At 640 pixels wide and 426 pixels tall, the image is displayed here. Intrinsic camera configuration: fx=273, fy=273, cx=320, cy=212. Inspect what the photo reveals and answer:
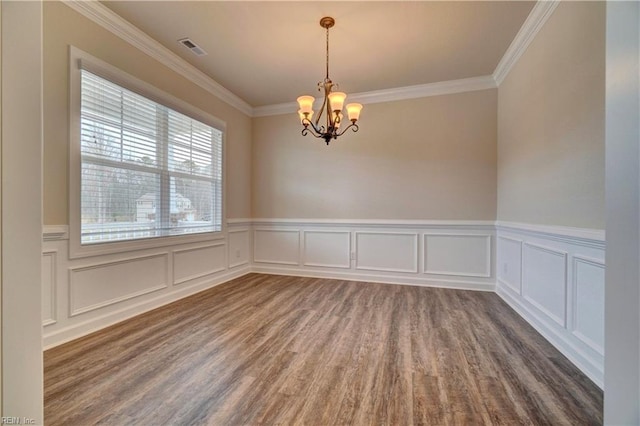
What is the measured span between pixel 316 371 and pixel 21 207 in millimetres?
1749

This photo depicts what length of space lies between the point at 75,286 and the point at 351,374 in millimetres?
2373

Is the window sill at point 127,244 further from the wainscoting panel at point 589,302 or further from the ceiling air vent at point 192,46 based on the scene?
the wainscoting panel at point 589,302

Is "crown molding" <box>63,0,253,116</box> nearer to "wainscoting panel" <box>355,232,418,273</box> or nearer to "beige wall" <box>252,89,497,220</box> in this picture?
"beige wall" <box>252,89,497,220</box>

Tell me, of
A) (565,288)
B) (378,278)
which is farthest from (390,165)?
(565,288)

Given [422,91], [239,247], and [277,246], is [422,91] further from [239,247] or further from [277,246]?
[239,247]

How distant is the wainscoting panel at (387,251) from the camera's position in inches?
159

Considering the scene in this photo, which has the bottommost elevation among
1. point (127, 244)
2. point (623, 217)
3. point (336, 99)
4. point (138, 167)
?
point (127, 244)

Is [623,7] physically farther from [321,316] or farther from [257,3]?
[321,316]

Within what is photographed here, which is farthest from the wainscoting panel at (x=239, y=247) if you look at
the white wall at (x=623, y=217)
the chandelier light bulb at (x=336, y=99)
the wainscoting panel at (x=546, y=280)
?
the white wall at (x=623, y=217)

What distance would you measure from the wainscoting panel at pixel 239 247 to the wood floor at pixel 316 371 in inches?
55.4

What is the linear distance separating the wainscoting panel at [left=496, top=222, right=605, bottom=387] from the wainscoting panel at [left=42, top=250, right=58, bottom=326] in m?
3.85

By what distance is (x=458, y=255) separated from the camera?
151 inches

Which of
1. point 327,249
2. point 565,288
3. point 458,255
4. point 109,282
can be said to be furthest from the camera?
point 327,249

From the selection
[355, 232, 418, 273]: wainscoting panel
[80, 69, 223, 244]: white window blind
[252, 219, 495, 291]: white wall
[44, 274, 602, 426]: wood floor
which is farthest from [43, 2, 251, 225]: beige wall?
[355, 232, 418, 273]: wainscoting panel
